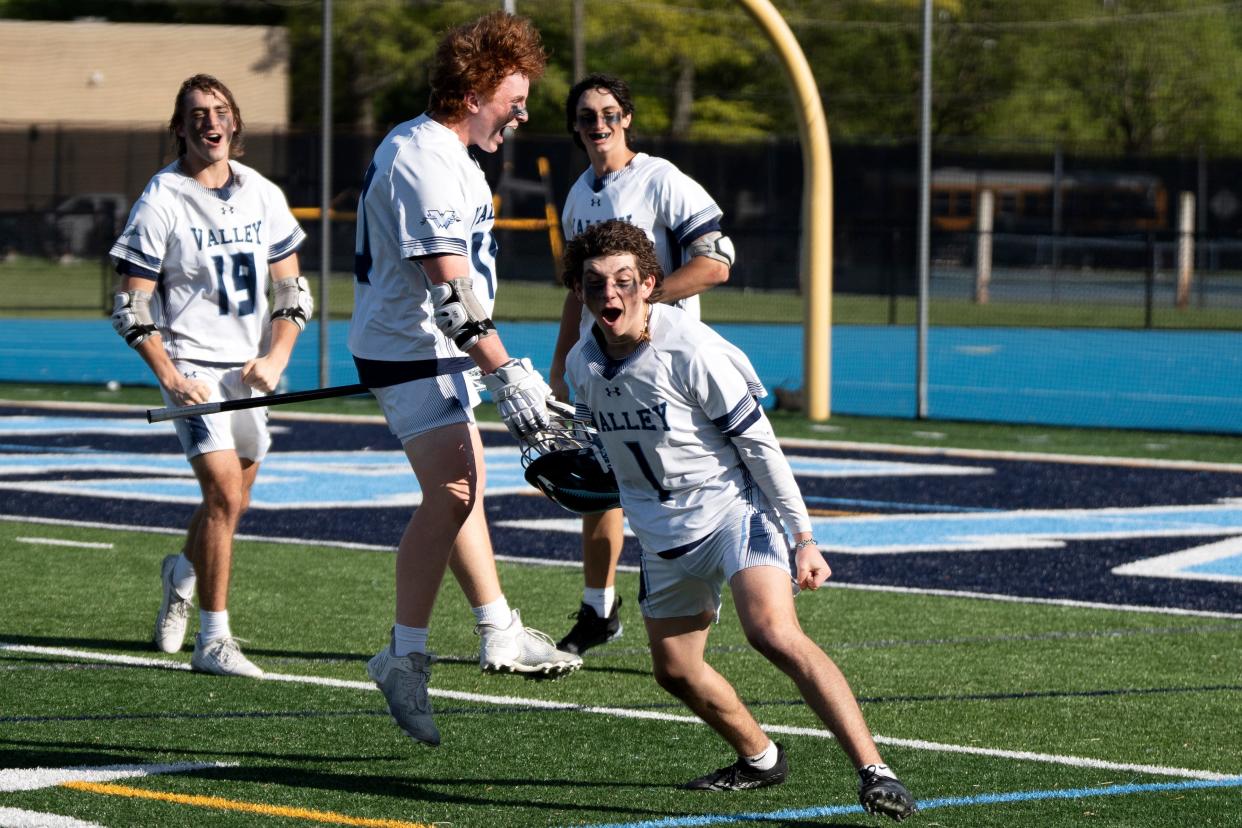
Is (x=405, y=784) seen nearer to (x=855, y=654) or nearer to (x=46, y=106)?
(x=855, y=654)

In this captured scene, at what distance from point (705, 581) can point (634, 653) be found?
2.26 m

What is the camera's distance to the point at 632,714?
627 cm

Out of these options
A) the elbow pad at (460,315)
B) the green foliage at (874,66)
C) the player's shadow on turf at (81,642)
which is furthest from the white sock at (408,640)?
the green foliage at (874,66)

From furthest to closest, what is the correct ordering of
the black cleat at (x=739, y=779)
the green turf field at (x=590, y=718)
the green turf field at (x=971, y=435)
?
the green turf field at (x=971, y=435), the black cleat at (x=739, y=779), the green turf field at (x=590, y=718)

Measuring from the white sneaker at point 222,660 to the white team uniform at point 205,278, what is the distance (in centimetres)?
64

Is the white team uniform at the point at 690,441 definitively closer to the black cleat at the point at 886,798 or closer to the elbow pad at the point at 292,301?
the black cleat at the point at 886,798

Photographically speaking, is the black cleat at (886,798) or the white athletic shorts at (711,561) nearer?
the black cleat at (886,798)

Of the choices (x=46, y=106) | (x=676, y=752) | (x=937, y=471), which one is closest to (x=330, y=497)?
(x=937, y=471)

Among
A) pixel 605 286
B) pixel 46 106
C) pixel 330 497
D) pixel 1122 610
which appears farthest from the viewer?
pixel 46 106

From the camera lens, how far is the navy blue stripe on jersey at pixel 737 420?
5.05m

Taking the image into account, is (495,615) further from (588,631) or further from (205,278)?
(205,278)

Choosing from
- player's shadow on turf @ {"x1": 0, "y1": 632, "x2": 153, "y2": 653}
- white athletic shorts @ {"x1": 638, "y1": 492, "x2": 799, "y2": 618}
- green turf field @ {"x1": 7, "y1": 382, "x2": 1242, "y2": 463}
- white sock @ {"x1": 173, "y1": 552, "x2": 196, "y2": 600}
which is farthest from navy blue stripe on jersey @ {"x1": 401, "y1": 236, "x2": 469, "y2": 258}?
green turf field @ {"x1": 7, "y1": 382, "x2": 1242, "y2": 463}

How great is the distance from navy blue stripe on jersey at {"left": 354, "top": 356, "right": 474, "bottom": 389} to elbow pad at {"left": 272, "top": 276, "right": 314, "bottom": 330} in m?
1.02

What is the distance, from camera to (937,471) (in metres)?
13.1
